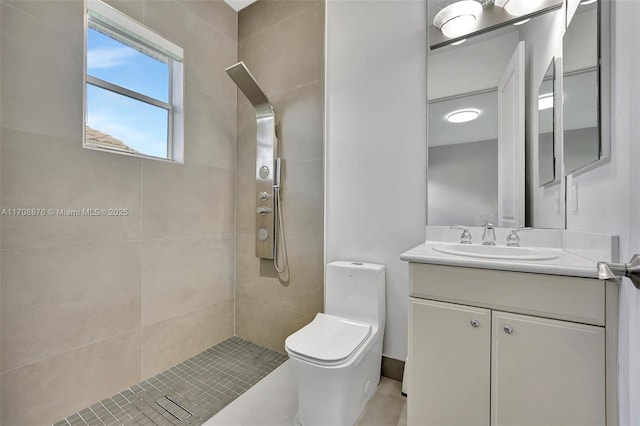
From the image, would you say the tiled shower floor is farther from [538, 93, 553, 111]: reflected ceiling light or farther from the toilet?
[538, 93, 553, 111]: reflected ceiling light

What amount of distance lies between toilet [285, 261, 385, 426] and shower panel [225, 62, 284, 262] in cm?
60

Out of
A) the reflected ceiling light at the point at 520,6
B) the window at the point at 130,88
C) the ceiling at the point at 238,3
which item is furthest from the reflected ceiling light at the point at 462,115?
the ceiling at the point at 238,3

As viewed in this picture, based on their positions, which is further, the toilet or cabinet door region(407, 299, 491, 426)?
the toilet

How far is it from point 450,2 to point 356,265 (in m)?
1.64

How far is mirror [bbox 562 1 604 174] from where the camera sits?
39.5 inches

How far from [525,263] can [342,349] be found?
2.86 feet

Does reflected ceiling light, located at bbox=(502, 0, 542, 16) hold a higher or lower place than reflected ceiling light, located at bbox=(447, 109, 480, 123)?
higher

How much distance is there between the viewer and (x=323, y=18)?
2045mm

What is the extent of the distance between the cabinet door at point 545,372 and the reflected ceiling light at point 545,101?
3.44 feet

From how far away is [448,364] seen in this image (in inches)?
45.1

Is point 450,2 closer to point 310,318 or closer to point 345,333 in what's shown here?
point 345,333

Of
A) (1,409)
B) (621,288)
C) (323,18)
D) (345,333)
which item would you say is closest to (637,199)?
(621,288)

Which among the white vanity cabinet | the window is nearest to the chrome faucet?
the white vanity cabinet

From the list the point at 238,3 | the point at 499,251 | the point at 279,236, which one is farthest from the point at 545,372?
the point at 238,3
